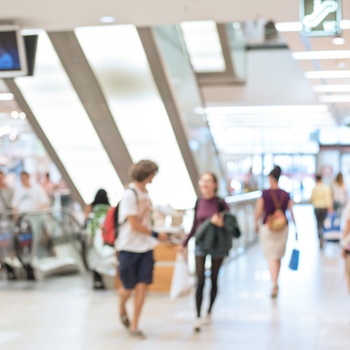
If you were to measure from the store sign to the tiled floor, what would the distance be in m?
2.85

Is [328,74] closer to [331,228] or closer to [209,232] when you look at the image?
[331,228]

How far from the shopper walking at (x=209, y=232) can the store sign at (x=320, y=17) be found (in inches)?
78.8

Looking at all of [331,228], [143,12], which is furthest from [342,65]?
[143,12]

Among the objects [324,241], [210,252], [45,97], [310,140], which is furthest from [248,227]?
[310,140]

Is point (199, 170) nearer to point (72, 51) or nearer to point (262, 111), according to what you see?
point (72, 51)

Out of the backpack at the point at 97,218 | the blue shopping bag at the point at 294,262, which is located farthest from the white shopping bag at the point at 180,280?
the backpack at the point at 97,218

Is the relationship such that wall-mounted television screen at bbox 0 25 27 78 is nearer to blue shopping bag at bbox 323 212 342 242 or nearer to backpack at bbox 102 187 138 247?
backpack at bbox 102 187 138 247

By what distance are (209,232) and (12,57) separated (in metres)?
3.11

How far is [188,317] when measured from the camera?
389 inches

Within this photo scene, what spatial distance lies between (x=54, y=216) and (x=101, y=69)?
2.65m

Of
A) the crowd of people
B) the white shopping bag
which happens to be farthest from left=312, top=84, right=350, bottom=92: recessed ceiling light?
the white shopping bag

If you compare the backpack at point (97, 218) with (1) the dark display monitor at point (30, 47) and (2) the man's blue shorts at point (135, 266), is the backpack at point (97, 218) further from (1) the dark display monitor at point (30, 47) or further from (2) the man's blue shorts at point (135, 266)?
(2) the man's blue shorts at point (135, 266)

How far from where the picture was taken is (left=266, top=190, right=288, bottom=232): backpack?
11.4 metres

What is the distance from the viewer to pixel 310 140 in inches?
1718
